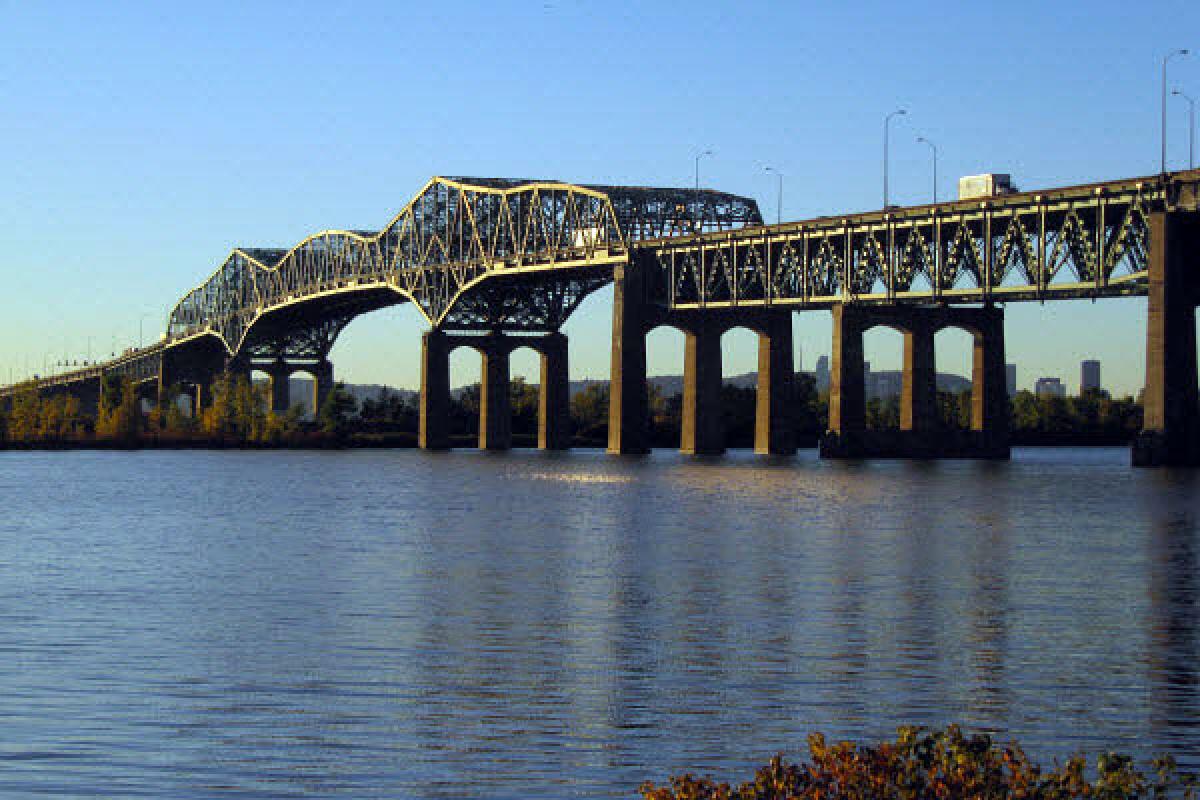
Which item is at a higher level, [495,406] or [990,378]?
[990,378]

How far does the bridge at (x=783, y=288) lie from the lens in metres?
105

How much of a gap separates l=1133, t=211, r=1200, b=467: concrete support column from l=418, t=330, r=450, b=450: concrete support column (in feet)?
331

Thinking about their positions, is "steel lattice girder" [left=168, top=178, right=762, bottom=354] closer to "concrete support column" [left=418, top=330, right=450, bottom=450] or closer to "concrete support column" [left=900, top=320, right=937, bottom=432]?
Answer: "concrete support column" [left=418, top=330, right=450, bottom=450]

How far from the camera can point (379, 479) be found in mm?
117562

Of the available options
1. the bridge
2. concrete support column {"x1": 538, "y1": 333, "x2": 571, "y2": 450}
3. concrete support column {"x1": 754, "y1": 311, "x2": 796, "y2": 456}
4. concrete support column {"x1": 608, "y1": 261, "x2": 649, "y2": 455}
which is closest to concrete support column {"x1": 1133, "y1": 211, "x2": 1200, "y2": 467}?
the bridge

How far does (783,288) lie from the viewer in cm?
14600

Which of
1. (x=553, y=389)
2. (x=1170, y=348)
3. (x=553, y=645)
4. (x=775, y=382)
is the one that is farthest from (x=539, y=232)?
(x=553, y=645)

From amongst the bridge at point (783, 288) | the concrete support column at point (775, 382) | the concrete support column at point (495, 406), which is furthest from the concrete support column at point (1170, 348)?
the concrete support column at point (495, 406)

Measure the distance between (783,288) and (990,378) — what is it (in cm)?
1742

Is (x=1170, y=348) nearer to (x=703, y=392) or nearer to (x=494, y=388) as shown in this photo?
(x=703, y=392)

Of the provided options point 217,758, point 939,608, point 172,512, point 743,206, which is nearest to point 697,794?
point 217,758

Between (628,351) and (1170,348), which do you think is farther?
(628,351)

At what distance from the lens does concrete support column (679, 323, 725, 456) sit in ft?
511

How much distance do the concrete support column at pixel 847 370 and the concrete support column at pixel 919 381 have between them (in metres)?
4.79
